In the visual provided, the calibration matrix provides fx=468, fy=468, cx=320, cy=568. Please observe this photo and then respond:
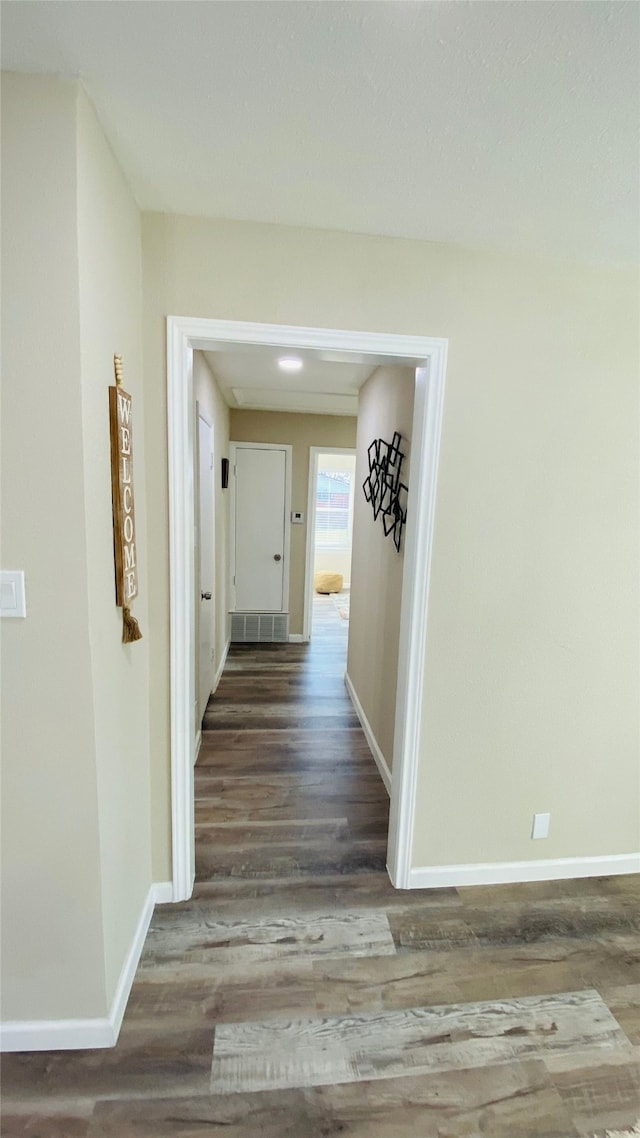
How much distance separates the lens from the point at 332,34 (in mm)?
875

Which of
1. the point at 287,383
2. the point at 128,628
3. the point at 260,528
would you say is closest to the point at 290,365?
the point at 287,383

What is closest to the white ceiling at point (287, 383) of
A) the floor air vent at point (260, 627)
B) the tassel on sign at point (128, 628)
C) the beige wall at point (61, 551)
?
the beige wall at point (61, 551)

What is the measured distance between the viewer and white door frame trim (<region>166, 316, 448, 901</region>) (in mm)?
1539

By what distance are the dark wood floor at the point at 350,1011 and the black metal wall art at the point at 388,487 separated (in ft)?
5.03

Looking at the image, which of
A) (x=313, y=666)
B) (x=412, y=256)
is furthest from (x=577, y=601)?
(x=313, y=666)

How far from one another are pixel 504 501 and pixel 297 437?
361 cm

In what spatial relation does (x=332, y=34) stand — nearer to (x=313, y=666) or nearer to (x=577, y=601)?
(x=577, y=601)

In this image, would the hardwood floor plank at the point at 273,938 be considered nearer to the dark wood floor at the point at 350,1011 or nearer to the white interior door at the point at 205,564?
the dark wood floor at the point at 350,1011

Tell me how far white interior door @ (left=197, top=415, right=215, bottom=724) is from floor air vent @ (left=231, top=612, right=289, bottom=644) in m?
1.56

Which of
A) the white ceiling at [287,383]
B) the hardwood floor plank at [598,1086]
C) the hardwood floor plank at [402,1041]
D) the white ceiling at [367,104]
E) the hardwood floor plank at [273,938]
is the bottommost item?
the hardwood floor plank at [598,1086]

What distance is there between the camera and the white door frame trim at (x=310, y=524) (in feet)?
16.7

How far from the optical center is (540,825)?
1987 millimetres

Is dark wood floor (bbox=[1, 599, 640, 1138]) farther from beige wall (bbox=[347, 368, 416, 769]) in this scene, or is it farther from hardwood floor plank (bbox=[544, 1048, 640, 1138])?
beige wall (bbox=[347, 368, 416, 769])

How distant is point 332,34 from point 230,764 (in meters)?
2.92
